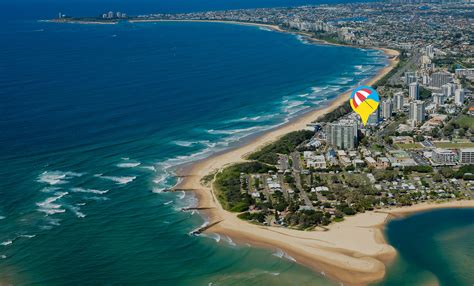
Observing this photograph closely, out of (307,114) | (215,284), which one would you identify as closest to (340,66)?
(307,114)

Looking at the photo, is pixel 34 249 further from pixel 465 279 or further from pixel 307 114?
pixel 307 114

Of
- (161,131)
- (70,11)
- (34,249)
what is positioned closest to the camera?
(34,249)

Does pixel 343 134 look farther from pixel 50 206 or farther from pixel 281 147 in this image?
pixel 50 206

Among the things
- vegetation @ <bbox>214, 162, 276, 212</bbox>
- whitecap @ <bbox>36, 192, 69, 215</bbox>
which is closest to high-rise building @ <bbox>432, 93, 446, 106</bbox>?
vegetation @ <bbox>214, 162, 276, 212</bbox>

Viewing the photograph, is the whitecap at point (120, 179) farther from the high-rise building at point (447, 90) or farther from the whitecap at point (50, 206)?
the high-rise building at point (447, 90)

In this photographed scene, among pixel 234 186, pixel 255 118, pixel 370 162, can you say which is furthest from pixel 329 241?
pixel 255 118

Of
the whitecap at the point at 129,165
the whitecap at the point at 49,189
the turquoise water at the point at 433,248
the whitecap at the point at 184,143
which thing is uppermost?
the whitecap at the point at 184,143

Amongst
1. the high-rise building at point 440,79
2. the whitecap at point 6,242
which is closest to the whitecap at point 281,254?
the whitecap at point 6,242
